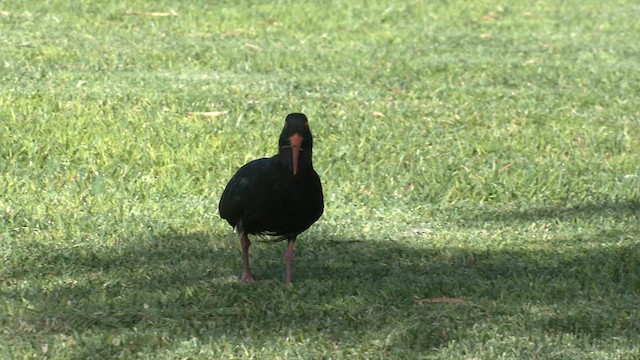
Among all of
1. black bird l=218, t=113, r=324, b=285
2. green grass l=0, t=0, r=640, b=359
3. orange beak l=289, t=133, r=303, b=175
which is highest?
orange beak l=289, t=133, r=303, b=175

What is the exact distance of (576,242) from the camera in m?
8.02

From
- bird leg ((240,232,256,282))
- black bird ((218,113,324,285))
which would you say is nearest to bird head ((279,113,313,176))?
black bird ((218,113,324,285))

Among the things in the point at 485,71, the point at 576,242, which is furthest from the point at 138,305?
the point at 485,71

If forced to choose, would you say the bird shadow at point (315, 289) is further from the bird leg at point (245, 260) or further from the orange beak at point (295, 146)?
the orange beak at point (295, 146)

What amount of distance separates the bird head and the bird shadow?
736 mm

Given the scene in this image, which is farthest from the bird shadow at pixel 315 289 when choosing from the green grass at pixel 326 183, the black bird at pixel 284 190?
the black bird at pixel 284 190

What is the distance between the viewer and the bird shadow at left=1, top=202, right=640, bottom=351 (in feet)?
19.4

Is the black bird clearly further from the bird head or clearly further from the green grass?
the green grass

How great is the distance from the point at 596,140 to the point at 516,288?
415cm

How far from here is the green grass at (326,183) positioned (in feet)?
19.5

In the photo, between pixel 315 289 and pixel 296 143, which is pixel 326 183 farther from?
pixel 296 143

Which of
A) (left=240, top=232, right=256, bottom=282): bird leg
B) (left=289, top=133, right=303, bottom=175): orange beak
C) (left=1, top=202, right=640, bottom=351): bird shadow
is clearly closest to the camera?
(left=1, top=202, right=640, bottom=351): bird shadow

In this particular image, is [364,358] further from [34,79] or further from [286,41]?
[286,41]

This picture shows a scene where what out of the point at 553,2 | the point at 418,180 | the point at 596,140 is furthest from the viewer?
the point at 553,2
